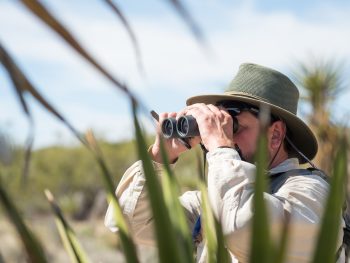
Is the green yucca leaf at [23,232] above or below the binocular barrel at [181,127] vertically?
above

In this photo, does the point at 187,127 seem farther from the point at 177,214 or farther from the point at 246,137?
the point at 177,214

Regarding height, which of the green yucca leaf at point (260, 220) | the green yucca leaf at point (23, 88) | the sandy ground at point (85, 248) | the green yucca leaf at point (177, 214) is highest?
the green yucca leaf at point (23, 88)

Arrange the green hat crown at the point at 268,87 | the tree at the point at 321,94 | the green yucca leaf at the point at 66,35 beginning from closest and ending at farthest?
the green yucca leaf at the point at 66,35 < the green hat crown at the point at 268,87 < the tree at the point at 321,94

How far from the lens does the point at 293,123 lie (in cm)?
334

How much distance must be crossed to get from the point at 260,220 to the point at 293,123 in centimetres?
230

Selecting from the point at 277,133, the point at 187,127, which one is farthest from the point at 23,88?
the point at 277,133

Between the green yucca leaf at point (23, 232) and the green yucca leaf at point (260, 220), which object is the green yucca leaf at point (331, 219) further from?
the green yucca leaf at point (23, 232)

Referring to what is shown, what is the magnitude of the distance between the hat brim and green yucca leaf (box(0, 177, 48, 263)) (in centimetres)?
208

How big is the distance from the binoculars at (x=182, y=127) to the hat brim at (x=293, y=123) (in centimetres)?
11

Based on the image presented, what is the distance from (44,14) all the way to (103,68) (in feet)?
0.31

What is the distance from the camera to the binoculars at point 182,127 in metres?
2.96

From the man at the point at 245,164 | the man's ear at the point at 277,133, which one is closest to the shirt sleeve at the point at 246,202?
the man at the point at 245,164

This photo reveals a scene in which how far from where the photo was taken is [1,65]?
987 millimetres

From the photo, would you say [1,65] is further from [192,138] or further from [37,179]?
[37,179]
